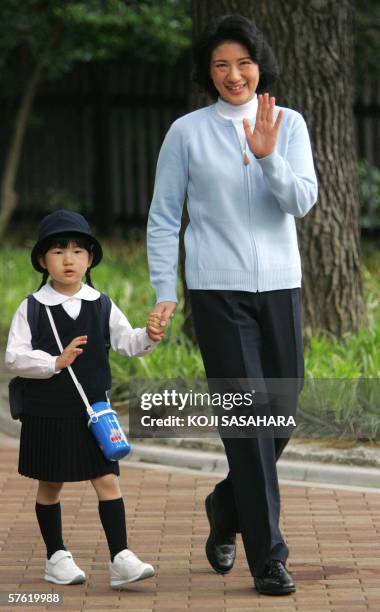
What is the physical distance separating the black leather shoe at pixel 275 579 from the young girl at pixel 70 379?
0.47m

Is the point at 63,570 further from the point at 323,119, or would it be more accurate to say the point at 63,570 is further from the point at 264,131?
the point at 323,119

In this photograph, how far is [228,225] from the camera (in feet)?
17.9

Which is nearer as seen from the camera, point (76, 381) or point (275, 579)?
point (275, 579)

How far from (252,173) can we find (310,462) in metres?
2.99

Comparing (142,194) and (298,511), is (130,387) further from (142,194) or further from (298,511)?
(142,194)

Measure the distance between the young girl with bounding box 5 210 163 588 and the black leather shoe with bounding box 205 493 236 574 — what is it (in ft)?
1.05

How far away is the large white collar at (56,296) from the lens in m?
5.64

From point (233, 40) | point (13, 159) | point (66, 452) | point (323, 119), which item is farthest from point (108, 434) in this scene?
point (13, 159)

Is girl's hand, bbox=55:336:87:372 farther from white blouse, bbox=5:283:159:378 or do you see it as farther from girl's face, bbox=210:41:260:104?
girl's face, bbox=210:41:260:104

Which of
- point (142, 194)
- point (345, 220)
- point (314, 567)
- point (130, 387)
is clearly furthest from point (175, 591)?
point (142, 194)

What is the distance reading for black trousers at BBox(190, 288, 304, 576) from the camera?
5457 millimetres

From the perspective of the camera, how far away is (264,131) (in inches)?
207

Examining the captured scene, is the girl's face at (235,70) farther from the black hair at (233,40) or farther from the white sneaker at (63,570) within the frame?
the white sneaker at (63,570)

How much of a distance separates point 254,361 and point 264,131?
86cm
